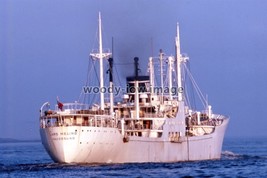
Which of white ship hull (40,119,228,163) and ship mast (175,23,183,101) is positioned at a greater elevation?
ship mast (175,23,183,101)

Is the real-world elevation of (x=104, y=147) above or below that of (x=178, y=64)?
below

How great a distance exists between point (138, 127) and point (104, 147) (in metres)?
8.21

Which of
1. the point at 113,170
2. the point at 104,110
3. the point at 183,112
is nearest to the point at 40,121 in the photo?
the point at 104,110

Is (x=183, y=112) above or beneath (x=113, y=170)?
above

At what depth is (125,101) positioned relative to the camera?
80.8m

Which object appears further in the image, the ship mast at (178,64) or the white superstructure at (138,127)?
the ship mast at (178,64)

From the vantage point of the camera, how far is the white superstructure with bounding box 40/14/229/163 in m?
69.1

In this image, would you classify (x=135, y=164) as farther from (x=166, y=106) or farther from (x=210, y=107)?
(x=210, y=107)

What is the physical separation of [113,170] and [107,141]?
18.5 feet

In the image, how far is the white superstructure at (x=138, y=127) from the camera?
69.1 meters

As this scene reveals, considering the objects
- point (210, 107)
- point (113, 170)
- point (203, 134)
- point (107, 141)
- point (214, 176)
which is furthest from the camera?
point (210, 107)

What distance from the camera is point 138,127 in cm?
7750

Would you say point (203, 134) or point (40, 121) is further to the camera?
point (203, 134)

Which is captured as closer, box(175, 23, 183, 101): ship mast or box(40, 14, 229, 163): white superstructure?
box(40, 14, 229, 163): white superstructure
